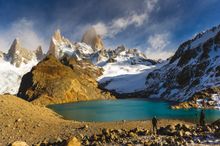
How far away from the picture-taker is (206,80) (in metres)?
196

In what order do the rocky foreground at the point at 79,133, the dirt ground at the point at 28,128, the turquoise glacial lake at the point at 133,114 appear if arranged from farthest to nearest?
the turquoise glacial lake at the point at 133,114, the dirt ground at the point at 28,128, the rocky foreground at the point at 79,133

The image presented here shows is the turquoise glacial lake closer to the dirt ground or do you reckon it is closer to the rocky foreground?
the dirt ground

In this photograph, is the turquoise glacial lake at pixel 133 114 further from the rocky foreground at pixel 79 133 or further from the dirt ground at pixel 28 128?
the rocky foreground at pixel 79 133

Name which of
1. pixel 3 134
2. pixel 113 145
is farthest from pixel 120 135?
pixel 3 134

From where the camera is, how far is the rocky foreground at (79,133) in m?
30.1

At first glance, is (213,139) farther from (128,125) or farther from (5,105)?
(5,105)

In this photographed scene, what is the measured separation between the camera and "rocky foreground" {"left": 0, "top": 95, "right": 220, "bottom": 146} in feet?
98.7

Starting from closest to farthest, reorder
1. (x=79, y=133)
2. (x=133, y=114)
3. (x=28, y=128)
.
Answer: (x=79, y=133)
(x=28, y=128)
(x=133, y=114)

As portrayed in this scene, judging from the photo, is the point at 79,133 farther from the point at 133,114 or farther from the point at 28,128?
the point at 133,114

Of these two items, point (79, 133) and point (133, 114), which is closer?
point (79, 133)

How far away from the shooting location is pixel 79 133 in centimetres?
4691

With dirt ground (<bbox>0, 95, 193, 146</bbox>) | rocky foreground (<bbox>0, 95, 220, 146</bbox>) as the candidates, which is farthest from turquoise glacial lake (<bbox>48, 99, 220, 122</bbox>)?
rocky foreground (<bbox>0, 95, 220, 146</bbox>)

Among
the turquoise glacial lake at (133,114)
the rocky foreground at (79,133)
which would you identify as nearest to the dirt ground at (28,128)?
the rocky foreground at (79,133)

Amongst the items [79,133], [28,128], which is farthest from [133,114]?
[28,128]
